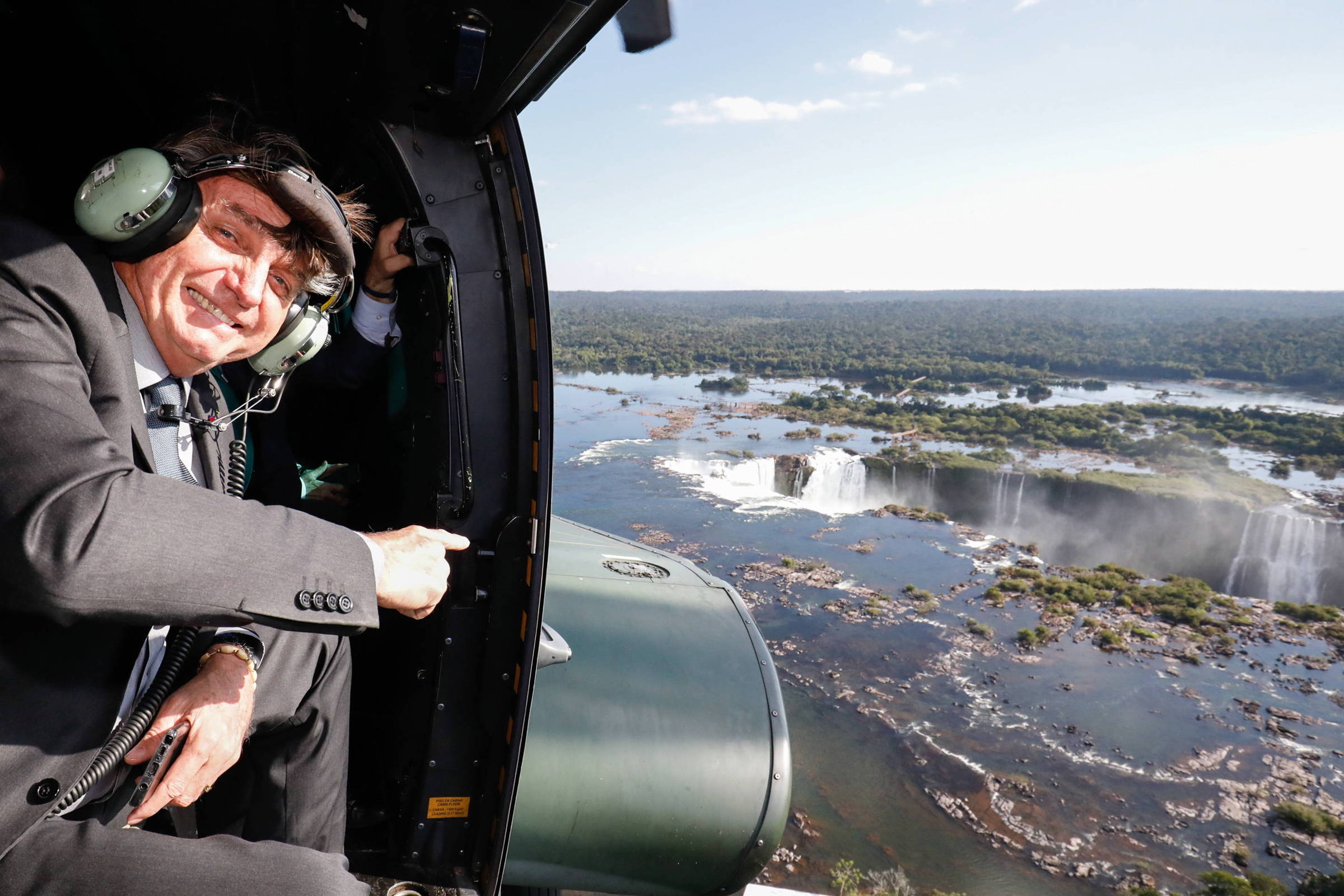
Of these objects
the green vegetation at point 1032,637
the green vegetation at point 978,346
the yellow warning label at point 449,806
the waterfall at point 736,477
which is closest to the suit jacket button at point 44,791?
the yellow warning label at point 449,806

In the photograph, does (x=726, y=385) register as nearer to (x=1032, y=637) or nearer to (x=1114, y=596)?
(x=1114, y=596)

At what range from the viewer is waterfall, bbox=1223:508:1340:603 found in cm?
3584

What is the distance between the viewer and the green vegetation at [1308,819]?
→ 18.1 meters

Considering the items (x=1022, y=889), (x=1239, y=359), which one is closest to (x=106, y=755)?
(x=1022, y=889)

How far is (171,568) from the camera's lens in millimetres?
1287

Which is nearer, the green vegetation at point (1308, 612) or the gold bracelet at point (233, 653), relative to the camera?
the gold bracelet at point (233, 653)

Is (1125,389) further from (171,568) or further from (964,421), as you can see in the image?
(171,568)

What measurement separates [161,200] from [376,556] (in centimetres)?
92

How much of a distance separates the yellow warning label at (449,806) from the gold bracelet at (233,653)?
724mm

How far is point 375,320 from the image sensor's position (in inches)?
104

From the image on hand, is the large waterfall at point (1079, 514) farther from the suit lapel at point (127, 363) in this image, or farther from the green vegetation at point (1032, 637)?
the suit lapel at point (127, 363)

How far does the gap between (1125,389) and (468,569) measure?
10180 centimetres

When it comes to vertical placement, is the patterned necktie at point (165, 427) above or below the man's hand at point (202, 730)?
above

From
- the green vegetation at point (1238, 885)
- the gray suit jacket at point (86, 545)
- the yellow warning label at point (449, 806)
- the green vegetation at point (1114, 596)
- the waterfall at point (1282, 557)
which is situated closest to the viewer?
the gray suit jacket at point (86, 545)
